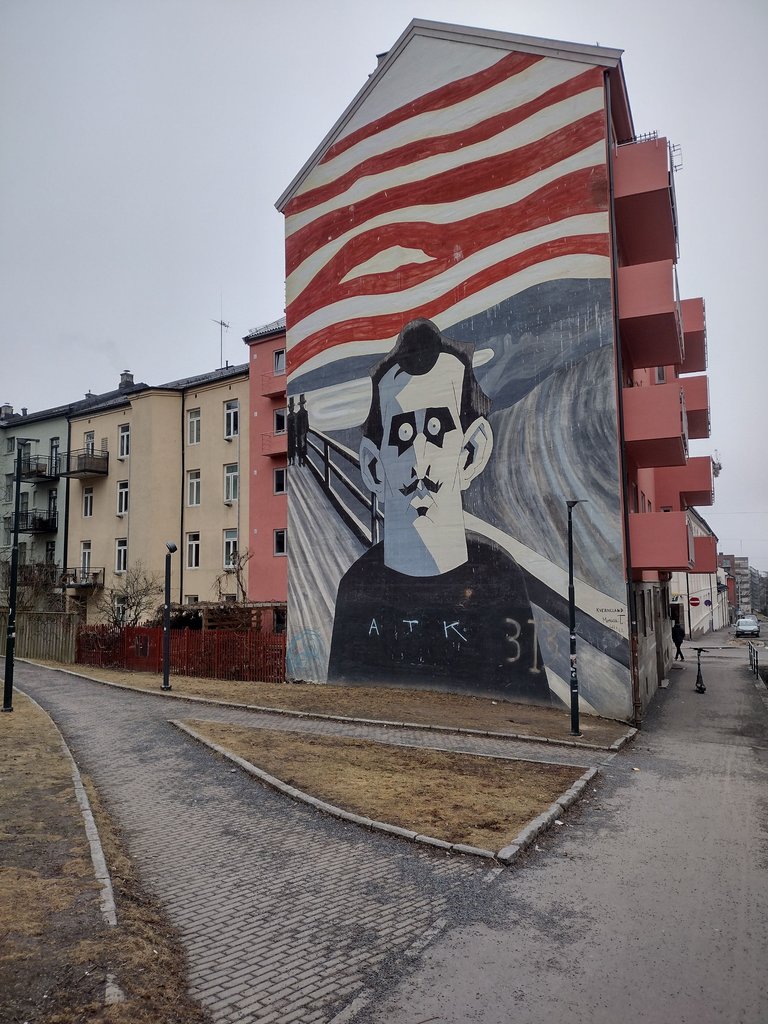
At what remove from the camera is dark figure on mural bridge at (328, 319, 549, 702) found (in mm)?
19391

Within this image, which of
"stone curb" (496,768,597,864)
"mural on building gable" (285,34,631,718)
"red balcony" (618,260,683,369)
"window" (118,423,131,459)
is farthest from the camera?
"window" (118,423,131,459)

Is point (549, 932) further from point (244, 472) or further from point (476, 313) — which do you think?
point (244, 472)

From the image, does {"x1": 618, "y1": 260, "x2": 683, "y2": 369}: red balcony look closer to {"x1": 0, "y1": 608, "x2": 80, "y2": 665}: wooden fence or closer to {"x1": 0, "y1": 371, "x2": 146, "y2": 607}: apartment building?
{"x1": 0, "y1": 608, "x2": 80, "y2": 665}: wooden fence

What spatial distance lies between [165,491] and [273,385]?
8.79 meters

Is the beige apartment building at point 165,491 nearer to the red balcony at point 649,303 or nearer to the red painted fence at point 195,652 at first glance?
the red painted fence at point 195,652

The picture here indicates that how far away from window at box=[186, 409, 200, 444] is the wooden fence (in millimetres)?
9910

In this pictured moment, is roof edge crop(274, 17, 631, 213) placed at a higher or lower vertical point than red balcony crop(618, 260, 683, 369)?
higher

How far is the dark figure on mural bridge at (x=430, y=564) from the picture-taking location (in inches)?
763

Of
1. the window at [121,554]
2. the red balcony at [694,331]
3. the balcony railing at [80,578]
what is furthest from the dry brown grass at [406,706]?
the balcony railing at [80,578]

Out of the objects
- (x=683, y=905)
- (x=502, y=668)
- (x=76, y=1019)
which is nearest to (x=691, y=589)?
(x=502, y=668)

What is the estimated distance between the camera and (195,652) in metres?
26.9

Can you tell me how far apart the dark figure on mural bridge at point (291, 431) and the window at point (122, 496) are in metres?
15.6

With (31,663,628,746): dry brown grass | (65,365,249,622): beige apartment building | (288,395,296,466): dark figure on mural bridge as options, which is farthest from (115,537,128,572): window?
(288,395,296,466): dark figure on mural bridge

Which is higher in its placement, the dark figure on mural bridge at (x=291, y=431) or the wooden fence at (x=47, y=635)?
the dark figure on mural bridge at (x=291, y=431)
